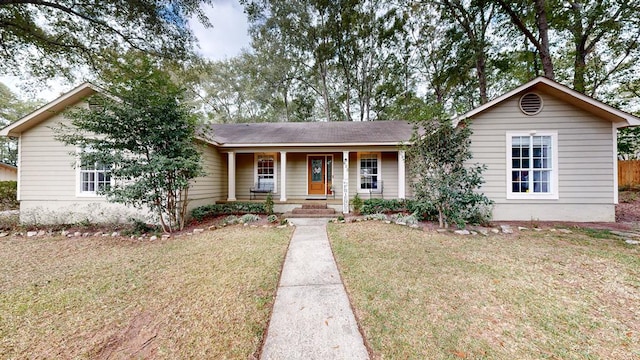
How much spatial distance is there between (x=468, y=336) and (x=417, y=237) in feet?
10.5

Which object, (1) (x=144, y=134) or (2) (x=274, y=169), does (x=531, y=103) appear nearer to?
(2) (x=274, y=169)

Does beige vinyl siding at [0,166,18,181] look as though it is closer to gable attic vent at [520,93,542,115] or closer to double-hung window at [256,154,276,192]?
double-hung window at [256,154,276,192]

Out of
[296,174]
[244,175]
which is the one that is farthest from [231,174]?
[296,174]

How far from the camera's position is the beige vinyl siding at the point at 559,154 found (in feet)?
21.6

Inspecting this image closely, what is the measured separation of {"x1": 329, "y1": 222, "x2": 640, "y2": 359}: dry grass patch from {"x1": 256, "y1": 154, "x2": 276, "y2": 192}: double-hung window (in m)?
6.17

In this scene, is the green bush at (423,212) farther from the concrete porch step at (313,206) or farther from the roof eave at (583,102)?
the concrete porch step at (313,206)

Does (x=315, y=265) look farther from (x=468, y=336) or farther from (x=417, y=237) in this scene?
(x=417, y=237)

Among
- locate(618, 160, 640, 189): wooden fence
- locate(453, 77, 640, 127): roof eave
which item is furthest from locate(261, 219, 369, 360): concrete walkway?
locate(618, 160, 640, 189): wooden fence

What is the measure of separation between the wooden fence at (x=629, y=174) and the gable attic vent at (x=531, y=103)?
448 inches

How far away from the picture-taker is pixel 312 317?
2.48 m

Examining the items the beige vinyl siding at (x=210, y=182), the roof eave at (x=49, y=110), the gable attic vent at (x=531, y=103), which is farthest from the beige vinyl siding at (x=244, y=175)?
the gable attic vent at (x=531, y=103)

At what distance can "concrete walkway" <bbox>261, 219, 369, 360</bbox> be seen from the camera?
2.01m

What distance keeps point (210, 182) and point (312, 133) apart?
471 centimetres

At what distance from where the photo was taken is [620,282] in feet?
10.5
